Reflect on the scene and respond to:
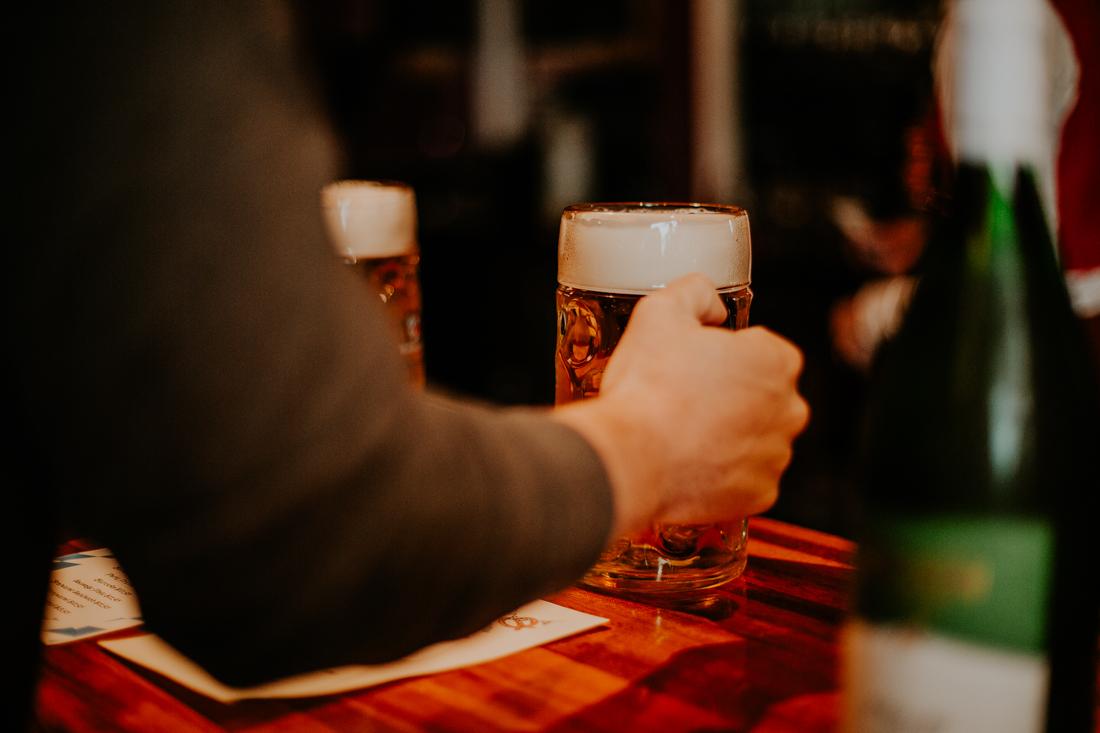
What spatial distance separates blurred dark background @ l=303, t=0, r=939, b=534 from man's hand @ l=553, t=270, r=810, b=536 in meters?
1.73

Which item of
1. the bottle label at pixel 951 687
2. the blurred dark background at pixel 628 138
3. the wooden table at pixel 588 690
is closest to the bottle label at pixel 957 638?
the bottle label at pixel 951 687

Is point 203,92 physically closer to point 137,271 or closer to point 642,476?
point 137,271

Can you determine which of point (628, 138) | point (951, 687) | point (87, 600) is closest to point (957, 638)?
point (951, 687)

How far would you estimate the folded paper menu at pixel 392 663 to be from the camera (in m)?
0.60

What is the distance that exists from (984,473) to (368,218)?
27.0 inches

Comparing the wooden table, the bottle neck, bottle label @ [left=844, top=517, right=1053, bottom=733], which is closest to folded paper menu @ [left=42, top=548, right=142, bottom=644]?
the wooden table

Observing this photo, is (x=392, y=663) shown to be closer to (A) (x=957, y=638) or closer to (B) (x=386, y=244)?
(A) (x=957, y=638)

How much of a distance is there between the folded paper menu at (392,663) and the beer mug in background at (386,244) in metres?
0.39

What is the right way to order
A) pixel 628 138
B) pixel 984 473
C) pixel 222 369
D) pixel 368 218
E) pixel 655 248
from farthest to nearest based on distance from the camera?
1. pixel 628 138
2. pixel 368 218
3. pixel 655 248
4. pixel 984 473
5. pixel 222 369

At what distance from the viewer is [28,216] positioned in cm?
40

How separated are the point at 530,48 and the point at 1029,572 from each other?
3.67 meters

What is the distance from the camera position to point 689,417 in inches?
22.9

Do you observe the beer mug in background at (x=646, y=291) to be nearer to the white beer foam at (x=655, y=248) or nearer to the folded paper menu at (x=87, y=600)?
the white beer foam at (x=655, y=248)

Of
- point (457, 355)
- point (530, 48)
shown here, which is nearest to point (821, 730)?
point (457, 355)
